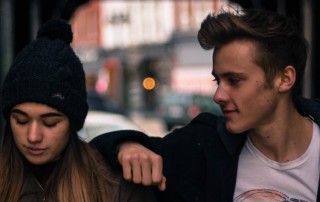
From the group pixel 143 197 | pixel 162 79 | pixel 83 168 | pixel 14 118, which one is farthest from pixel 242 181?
pixel 162 79

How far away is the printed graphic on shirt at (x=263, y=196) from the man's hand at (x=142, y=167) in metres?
0.34

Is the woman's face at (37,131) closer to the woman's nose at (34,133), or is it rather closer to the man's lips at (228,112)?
the woman's nose at (34,133)

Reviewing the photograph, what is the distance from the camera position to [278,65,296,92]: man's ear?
6.70 feet

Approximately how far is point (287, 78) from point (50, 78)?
2.87 feet

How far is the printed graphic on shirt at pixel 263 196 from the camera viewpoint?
195 centimetres

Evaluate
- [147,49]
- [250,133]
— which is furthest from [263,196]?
[147,49]

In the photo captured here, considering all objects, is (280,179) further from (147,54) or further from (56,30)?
(147,54)

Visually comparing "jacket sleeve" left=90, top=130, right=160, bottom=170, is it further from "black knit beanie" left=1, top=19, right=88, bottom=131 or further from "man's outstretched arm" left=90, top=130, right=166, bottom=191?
"black knit beanie" left=1, top=19, right=88, bottom=131

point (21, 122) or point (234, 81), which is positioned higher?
point (234, 81)

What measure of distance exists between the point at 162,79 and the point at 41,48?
3036 centimetres

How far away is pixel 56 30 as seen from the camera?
1979 mm

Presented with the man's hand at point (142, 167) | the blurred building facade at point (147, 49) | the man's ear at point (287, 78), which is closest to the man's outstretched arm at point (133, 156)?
the man's hand at point (142, 167)

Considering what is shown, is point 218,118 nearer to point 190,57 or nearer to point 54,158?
point 54,158

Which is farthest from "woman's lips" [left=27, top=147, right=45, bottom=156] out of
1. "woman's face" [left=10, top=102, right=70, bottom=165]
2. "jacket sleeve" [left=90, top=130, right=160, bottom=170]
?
"jacket sleeve" [left=90, top=130, right=160, bottom=170]
